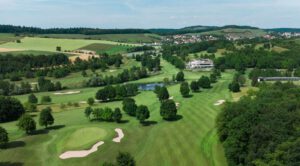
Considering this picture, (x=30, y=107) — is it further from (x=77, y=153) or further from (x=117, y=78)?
(x=117, y=78)

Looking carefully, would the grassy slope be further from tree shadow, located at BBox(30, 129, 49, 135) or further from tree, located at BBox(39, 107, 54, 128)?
tree, located at BBox(39, 107, 54, 128)

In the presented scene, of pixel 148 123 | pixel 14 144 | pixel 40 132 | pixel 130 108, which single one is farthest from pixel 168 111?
pixel 14 144

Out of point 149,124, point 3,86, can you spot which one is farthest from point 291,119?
point 3,86

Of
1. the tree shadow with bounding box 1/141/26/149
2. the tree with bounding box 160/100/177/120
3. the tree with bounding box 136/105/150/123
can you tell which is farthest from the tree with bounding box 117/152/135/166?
the tree with bounding box 160/100/177/120

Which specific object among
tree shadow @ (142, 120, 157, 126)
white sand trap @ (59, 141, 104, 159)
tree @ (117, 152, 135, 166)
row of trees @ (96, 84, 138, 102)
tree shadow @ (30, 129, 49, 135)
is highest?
tree @ (117, 152, 135, 166)

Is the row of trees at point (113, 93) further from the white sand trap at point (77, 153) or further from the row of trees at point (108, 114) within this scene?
the white sand trap at point (77, 153)
